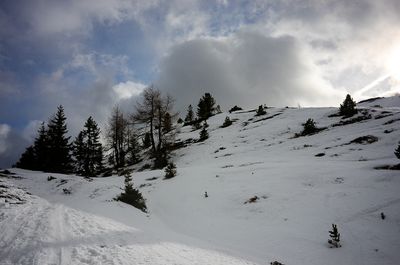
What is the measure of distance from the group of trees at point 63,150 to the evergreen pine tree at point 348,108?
38466mm

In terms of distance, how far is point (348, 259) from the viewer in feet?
25.3

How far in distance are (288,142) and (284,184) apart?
13444 millimetres

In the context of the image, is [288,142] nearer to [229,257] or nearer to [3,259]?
[229,257]

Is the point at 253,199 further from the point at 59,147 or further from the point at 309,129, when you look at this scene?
the point at 59,147

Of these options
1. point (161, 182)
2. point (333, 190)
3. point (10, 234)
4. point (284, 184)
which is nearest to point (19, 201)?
point (10, 234)

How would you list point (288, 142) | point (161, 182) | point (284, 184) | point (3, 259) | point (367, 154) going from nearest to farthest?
point (3, 259) < point (284, 184) < point (367, 154) < point (161, 182) < point (288, 142)

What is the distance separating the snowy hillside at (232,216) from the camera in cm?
700

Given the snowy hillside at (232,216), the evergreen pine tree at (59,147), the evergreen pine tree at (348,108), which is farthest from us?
the evergreen pine tree at (59,147)

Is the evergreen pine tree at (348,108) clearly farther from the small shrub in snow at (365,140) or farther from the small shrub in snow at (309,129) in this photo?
the small shrub in snow at (365,140)

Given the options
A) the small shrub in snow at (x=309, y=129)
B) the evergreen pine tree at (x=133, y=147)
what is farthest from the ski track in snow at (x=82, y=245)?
the evergreen pine tree at (x=133, y=147)

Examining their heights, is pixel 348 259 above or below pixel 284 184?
below

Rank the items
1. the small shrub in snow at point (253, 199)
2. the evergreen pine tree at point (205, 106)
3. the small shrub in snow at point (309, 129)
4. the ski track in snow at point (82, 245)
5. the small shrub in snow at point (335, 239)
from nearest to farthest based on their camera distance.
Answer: the ski track in snow at point (82, 245) → the small shrub in snow at point (335, 239) → the small shrub in snow at point (253, 199) → the small shrub in snow at point (309, 129) → the evergreen pine tree at point (205, 106)

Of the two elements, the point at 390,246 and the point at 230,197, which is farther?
the point at 230,197

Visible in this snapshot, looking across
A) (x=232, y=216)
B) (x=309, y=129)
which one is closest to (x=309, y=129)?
(x=309, y=129)
